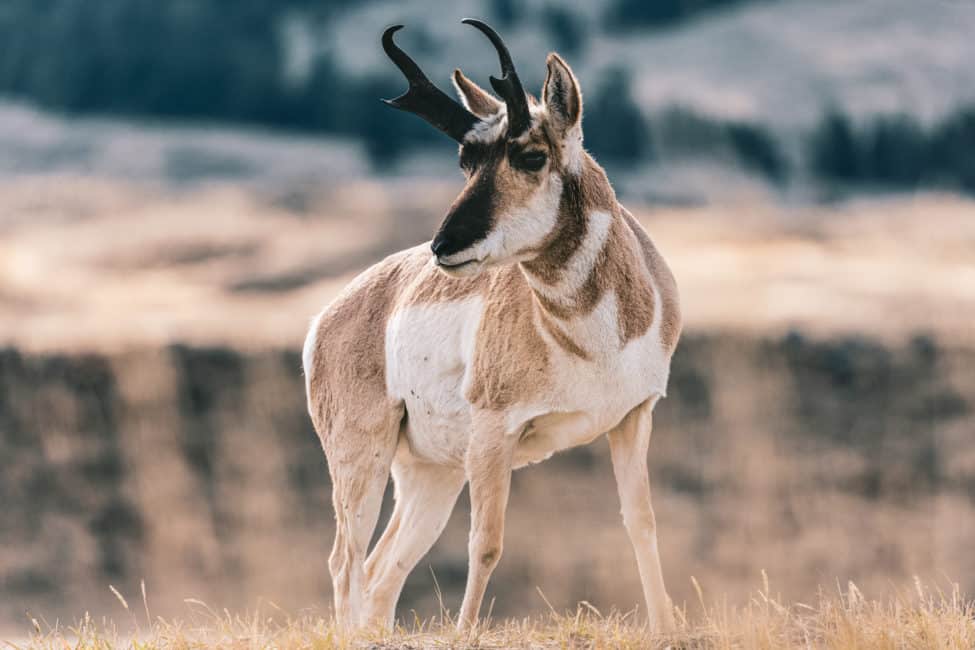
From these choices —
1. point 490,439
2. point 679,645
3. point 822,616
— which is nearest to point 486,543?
point 490,439

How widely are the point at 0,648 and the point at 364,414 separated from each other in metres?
3.29

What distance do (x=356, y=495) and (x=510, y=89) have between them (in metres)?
3.96

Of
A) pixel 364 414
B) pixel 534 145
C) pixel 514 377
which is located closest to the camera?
pixel 534 145

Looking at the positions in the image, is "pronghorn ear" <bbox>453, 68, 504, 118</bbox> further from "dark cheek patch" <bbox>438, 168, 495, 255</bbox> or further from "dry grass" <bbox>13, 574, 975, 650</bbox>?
"dry grass" <bbox>13, 574, 975, 650</bbox>

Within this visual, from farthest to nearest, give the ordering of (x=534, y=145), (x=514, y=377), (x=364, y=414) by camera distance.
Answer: (x=364, y=414) → (x=514, y=377) → (x=534, y=145)

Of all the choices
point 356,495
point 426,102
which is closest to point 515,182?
point 426,102

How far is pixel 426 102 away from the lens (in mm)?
9945

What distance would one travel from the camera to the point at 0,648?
1066cm

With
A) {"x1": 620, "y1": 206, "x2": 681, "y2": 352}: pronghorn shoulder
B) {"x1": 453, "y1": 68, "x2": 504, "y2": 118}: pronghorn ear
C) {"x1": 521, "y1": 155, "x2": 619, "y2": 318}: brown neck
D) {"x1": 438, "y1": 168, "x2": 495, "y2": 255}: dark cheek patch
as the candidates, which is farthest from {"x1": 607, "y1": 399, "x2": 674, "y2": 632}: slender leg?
{"x1": 453, "y1": 68, "x2": 504, "y2": 118}: pronghorn ear

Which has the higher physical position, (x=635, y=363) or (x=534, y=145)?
(x=534, y=145)

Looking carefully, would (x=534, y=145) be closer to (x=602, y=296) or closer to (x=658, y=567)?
(x=602, y=296)

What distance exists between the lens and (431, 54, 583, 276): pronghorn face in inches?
364

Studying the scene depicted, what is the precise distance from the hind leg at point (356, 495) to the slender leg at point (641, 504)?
6.64 ft

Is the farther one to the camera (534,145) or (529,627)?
(529,627)
